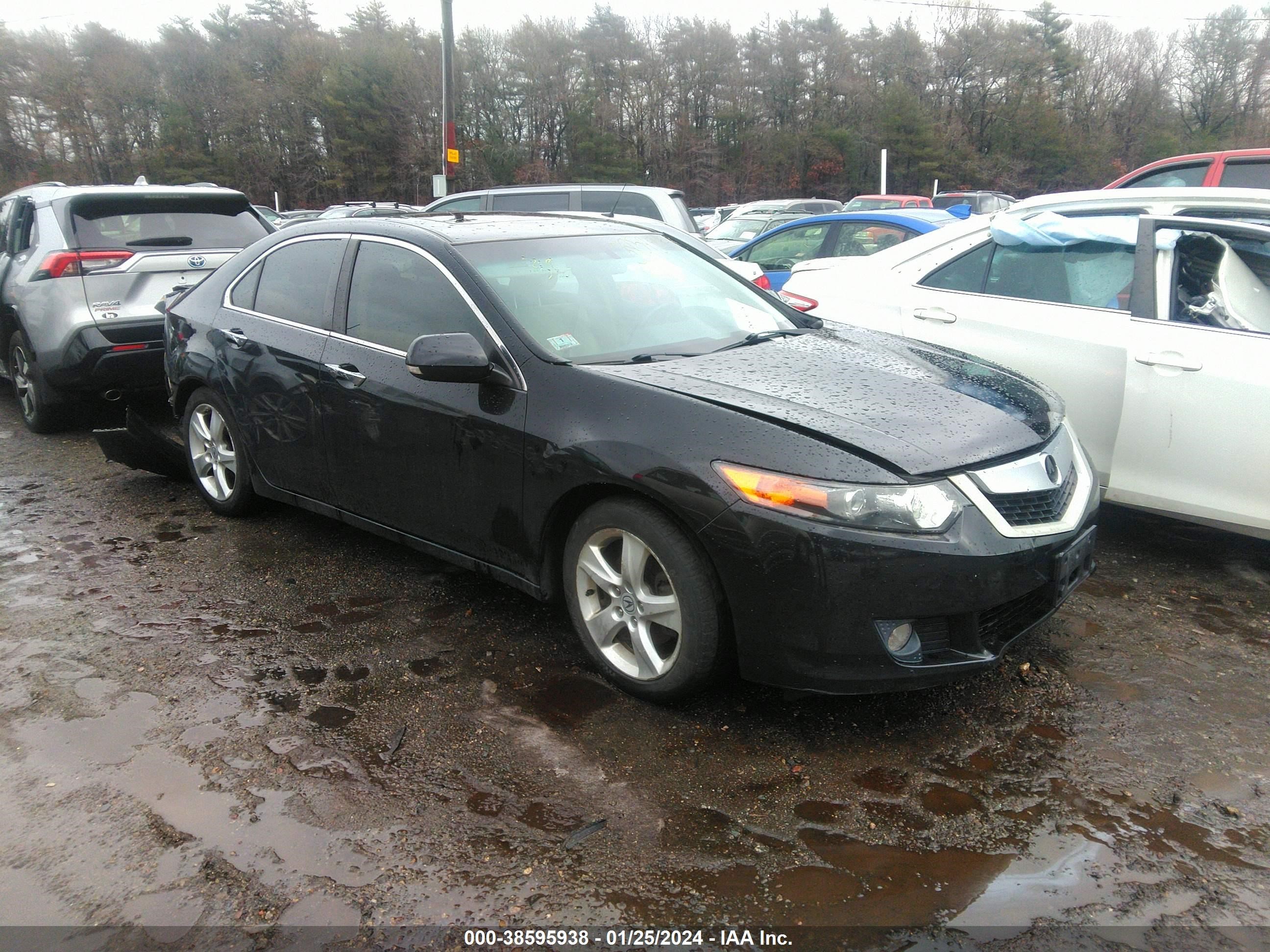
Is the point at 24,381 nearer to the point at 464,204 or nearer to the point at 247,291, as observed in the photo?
the point at 247,291

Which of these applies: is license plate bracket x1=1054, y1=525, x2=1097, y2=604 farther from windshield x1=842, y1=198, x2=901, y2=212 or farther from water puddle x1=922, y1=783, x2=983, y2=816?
windshield x1=842, y1=198, x2=901, y2=212

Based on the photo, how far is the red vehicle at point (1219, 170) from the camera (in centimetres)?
823

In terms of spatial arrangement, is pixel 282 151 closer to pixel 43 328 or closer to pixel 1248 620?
pixel 43 328

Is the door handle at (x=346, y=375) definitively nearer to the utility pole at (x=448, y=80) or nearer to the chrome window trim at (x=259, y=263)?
the chrome window trim at (x=259, y=263)

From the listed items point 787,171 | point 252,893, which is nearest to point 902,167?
point 787,171

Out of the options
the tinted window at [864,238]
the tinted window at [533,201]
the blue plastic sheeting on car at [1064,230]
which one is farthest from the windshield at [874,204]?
the blue plastic sheeting on car at [1064,230]

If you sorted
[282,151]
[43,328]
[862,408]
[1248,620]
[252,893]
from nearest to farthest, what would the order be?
[252,893] → [862,408] → [1248,620] → [43,328] → [282,151]

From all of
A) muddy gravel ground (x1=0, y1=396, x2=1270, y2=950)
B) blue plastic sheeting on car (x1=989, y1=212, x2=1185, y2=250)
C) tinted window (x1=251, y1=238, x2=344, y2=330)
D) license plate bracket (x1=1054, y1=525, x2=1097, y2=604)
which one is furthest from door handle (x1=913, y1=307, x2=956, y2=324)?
tinted window (x1=251, y1=238, x2=344, y2=330)

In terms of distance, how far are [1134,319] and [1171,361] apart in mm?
295

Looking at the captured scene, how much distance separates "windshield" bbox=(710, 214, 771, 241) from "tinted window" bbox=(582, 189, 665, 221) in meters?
5.82

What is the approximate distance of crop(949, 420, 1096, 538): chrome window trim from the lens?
284cm

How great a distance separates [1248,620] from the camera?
149 inches

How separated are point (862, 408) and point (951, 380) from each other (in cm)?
62

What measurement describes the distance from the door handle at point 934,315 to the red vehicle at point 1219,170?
383cm
